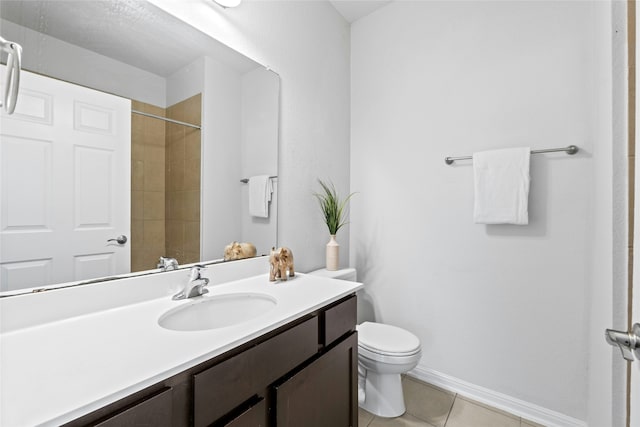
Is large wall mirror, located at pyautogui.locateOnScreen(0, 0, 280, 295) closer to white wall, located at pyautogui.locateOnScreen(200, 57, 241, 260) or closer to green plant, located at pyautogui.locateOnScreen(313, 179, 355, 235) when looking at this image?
white wall, located at pyautogui.locateOnScreen(200, 57, 241, 260)

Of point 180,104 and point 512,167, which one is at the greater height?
point 180,104

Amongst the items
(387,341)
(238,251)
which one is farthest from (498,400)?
(238,251)

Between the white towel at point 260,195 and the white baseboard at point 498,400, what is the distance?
4.95 ft

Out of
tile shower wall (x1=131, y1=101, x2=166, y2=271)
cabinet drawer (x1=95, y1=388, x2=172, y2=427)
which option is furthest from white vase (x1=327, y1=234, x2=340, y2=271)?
cabinet drawer (x1=95, y1=388, x2=172, y2=427)

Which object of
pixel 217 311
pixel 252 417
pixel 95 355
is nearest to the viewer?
pixel 95 355

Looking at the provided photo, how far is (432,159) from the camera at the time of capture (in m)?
1.88

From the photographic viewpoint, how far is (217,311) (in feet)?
3.67

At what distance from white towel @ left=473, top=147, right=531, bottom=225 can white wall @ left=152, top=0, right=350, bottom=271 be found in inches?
36.4

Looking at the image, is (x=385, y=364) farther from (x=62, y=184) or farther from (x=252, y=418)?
(x=62, y=184)

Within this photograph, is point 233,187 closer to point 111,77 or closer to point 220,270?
point 220,270

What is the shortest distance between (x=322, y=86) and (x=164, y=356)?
182 centimetres

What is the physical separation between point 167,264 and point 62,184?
0.43m

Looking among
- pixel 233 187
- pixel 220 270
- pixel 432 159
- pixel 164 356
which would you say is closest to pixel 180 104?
pixel 233 187

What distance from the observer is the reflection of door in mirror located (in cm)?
108
